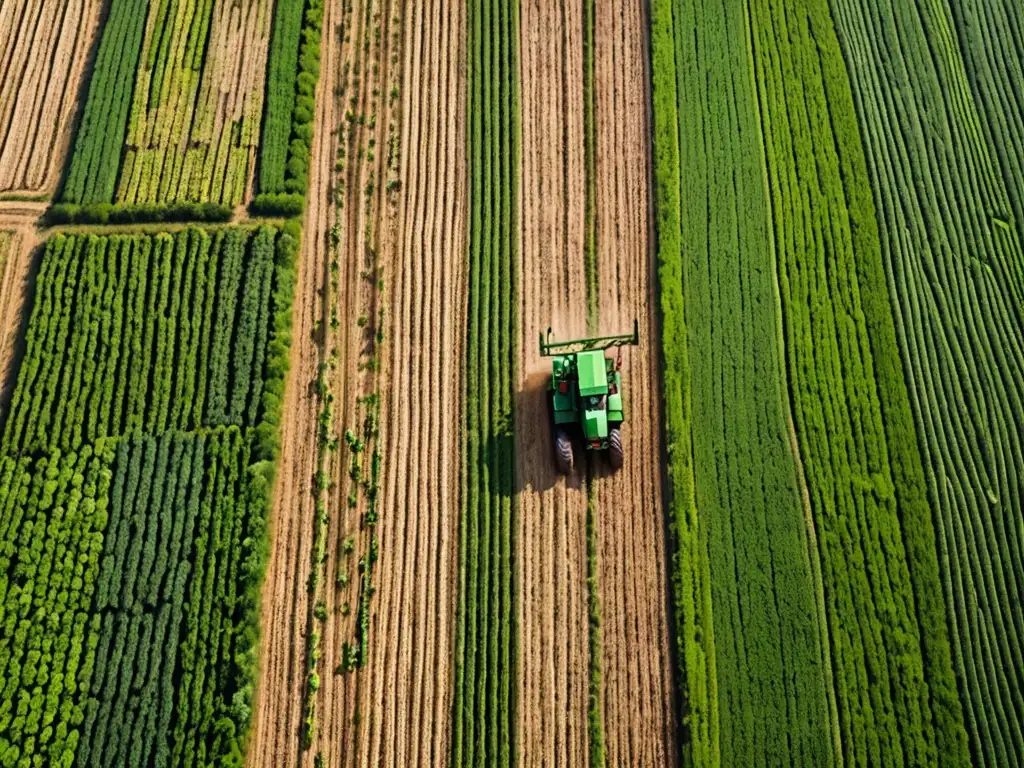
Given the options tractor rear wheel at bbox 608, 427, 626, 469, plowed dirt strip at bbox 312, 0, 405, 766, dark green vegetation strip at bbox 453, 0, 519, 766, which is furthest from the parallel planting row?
tractor rear wheel at bbox 608, 427, 626, 469

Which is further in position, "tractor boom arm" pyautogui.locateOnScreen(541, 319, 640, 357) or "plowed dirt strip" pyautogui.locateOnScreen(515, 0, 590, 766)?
"tractor boom arm" pyautogui.locateOnScreen(541, 319, 640, 357)

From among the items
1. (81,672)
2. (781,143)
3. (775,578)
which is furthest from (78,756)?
(781,143)

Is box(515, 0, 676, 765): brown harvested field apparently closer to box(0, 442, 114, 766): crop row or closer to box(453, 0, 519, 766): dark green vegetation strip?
box(453, 0, 519, 766): dark green vegetation strip

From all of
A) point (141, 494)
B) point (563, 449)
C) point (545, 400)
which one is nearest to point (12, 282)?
point (141, 494)

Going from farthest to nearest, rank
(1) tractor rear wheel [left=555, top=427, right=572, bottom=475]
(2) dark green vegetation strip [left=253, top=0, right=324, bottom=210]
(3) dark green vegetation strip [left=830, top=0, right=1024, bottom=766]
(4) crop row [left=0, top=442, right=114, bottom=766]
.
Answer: (2) dark green vegetation strip [left=253, top=0, right=324, bottom=210] < (1) tractor rear wheel [left=555, top=427, right=572, bottom=475] < (3) dark green vegetation strip [left=830, top=0, right=1024, bottom=766] < (4) crop row [left=0, top=442, right=114, bottom=766]

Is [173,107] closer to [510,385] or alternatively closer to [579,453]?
[510,385]

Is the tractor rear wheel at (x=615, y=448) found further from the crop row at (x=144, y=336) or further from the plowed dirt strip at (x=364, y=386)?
the crop row at (x=144, y=336)
